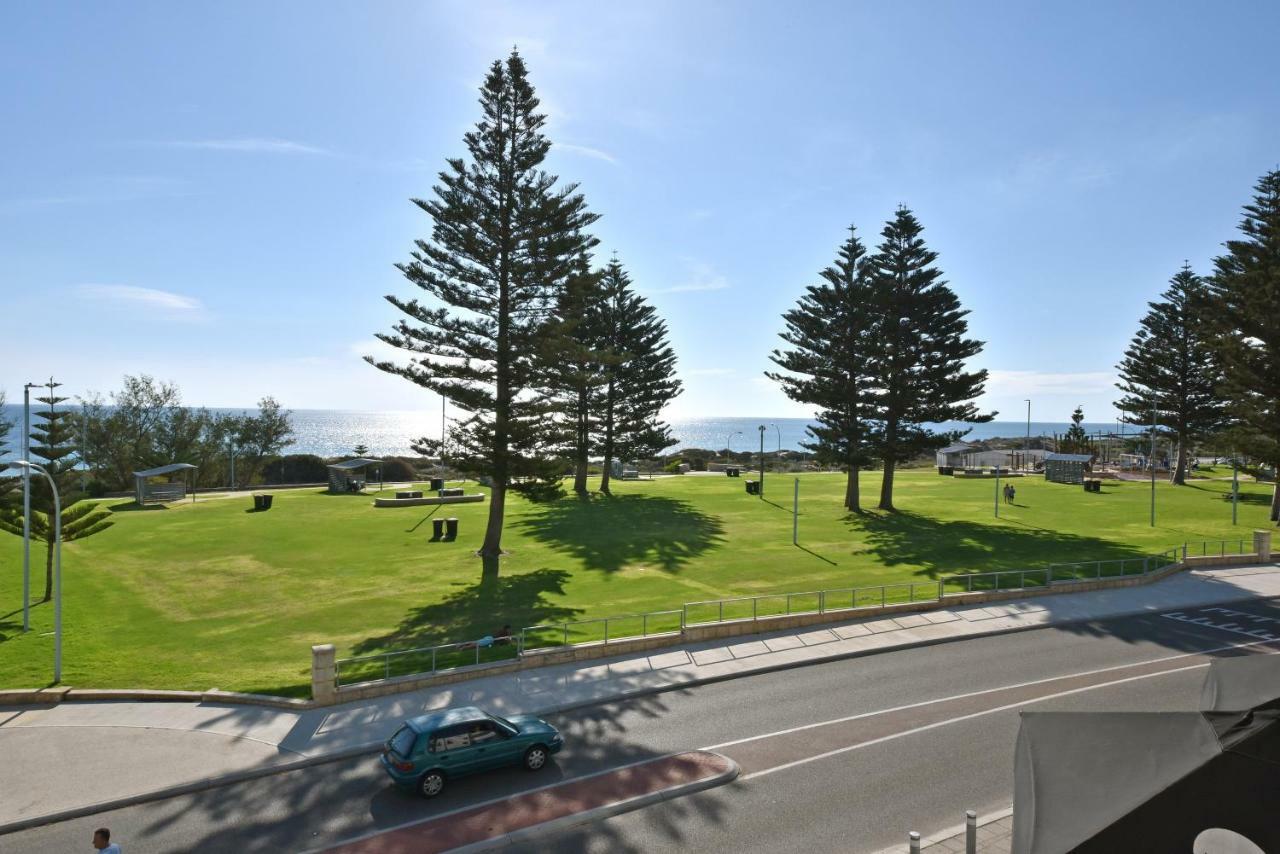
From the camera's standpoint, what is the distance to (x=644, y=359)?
53.9m

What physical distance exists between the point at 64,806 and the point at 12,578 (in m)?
20.3

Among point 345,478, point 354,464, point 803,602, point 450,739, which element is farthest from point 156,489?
point 450,739

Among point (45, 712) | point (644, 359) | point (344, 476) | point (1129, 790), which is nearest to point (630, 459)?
point (644, 359)

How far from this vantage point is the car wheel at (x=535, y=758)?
1238 centimetres

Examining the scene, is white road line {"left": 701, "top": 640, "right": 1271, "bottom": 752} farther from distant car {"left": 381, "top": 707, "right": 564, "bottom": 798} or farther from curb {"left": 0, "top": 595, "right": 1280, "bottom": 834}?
distant car {"left": 381, "top": 707, "right": 564, "bottom": 798}

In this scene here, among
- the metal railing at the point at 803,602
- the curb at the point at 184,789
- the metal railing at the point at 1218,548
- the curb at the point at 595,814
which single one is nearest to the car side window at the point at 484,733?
the curb at the point at 595,814

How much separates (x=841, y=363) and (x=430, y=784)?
38.1 meters

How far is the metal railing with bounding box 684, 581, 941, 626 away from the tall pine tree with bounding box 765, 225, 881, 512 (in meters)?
19.8

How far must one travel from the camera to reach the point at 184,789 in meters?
11.8

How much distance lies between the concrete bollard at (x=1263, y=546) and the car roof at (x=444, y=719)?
33619 millimetres

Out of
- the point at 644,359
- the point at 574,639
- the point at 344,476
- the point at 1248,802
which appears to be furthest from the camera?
the point at 644,359

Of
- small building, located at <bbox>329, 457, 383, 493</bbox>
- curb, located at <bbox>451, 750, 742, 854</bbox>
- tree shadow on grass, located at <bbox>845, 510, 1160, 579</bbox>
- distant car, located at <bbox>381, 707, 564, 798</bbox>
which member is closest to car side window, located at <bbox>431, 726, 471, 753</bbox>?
distant car, located at <bbox>381, 707, 564, 798</bbox>

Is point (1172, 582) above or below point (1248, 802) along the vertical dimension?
below

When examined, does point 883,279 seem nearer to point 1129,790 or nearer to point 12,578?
point 1129,790
